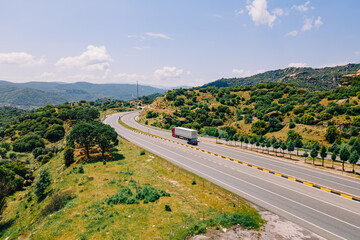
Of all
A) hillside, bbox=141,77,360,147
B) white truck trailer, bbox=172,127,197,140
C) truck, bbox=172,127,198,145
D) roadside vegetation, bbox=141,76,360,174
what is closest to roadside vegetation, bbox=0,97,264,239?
truck, bbox=172,127,198,145

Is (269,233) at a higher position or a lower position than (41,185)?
higher

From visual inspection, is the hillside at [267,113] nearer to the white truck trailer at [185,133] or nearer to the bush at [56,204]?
the white truck trailer at [185,133]

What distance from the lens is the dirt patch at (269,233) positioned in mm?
16000

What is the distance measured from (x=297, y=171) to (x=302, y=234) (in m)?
20.7

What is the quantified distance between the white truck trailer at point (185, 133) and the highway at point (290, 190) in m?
14.9

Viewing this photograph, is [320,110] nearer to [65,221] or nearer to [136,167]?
[136,167]

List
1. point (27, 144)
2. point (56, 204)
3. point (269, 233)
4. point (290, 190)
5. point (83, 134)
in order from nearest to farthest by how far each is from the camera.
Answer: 1. point (269, 233)
2. point (56, 204)
3. point (290, 190)
4. point (83, 134)
5. point (27, 144)

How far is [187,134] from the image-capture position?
198 ft

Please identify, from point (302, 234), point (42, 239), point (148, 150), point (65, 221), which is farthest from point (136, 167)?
point (302, 234)

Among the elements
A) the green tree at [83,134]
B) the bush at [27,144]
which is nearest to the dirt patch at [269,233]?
the green tree at [83,134]

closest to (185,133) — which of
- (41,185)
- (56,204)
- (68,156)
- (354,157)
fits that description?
(68,156)

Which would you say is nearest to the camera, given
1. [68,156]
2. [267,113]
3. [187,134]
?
[68,156]

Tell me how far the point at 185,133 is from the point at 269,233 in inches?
1796

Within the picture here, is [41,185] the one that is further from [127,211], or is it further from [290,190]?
[290,190]
